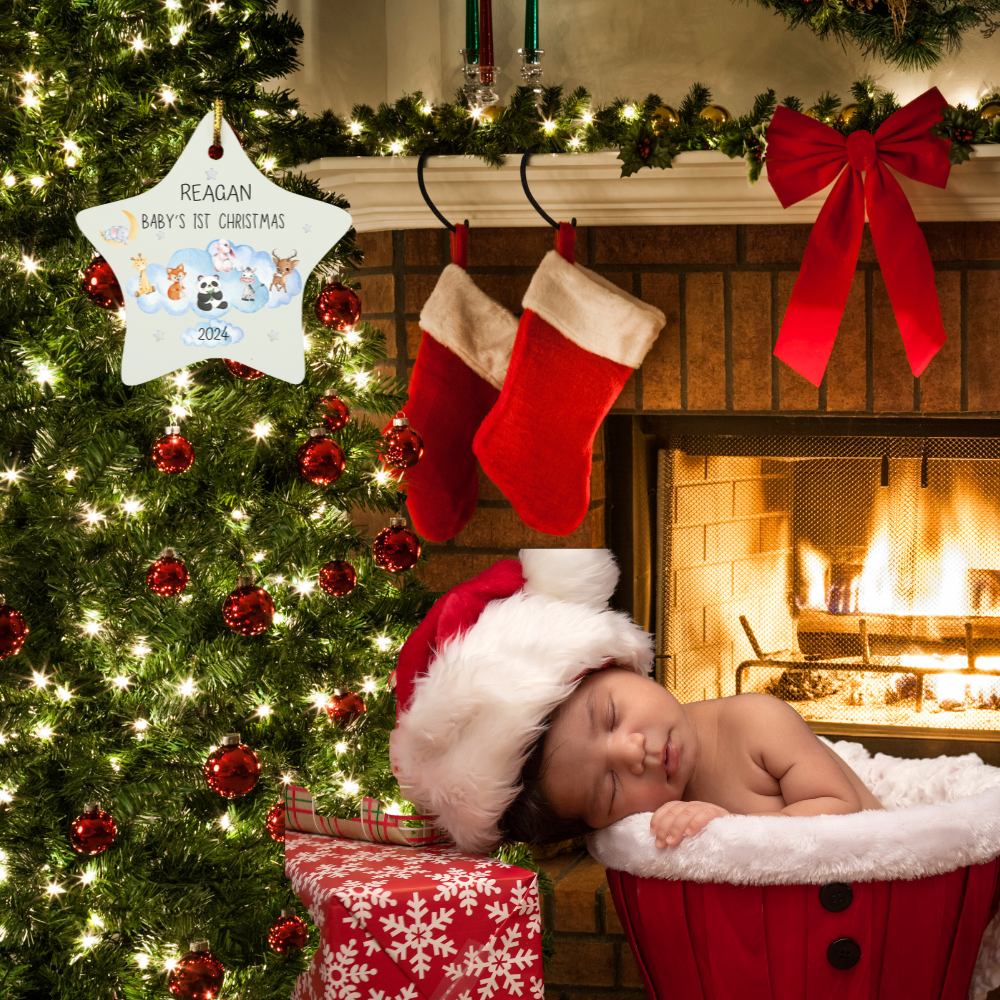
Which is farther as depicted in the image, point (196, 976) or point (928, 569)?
point (928, 569)

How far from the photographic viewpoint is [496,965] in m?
0.97

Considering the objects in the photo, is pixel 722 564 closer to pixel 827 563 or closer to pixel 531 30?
pixel 827 563

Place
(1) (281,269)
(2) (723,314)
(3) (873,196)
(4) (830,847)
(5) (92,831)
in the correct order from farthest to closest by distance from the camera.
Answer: (2) (723,314), (3) (873,196), (1) (281,269), (5) (92,831), (4) (830,847)

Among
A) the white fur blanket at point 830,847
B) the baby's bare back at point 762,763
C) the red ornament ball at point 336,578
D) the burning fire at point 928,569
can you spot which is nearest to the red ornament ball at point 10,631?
the red ornament ball at point 336,578

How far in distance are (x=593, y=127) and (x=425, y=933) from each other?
3.99ft

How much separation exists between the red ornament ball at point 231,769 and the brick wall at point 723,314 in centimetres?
77

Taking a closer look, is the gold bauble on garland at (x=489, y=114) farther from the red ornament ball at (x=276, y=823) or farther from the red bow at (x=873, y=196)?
the red ornament ball at (x=276, y=823)

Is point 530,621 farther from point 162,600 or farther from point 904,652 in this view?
point 904,652

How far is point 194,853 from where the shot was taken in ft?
3.58

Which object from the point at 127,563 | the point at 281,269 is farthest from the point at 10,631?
the point at 281,269

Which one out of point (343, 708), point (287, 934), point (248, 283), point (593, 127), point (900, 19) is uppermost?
point (900, 19)

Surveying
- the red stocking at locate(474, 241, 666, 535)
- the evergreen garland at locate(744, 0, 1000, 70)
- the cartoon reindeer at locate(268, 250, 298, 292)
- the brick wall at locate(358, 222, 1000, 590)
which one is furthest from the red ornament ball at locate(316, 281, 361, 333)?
the evergreen garland at locate(744, 0, 1000, 70)

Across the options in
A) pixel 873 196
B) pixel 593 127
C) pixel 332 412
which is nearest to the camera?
pixel 332 412

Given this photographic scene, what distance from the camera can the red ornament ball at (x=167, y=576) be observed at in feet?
3.43
